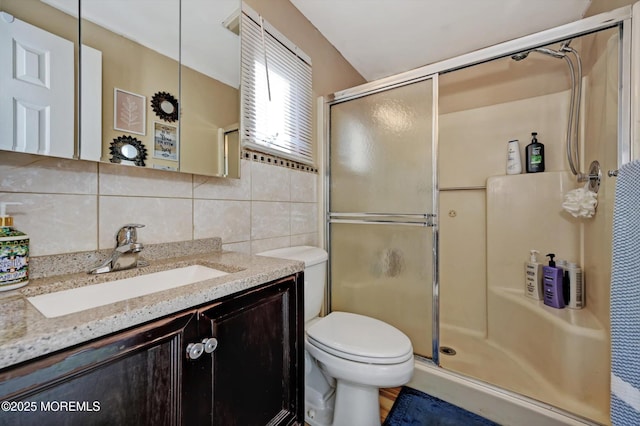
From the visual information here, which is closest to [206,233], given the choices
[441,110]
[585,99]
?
[441,110]

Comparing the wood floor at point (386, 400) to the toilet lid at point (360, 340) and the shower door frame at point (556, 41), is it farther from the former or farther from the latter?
the toilet lid at point (360, 340)

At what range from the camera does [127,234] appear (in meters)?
0.81

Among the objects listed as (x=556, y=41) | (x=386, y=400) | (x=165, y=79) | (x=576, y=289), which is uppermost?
→ (x=556, y=41)

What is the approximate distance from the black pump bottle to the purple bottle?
658mm

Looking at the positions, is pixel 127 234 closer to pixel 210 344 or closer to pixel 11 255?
pixel 11 255

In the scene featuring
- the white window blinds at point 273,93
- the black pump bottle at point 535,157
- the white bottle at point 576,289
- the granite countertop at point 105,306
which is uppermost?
the white window blinds at point 273,93

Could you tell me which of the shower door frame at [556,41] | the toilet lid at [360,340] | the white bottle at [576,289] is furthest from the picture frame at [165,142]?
the white bottle at [576,289]

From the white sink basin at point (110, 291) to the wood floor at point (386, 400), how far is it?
1.18 m

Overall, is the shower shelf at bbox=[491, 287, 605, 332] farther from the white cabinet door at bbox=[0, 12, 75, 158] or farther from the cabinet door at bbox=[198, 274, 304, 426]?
the white cabinet door at bbox=[0, 12, 75, 158]

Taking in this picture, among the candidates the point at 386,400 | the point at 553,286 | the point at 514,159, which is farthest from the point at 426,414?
the point at 514,159

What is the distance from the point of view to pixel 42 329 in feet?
1.28

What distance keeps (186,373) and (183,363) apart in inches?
1.0

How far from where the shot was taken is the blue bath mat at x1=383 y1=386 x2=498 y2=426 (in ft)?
4.12

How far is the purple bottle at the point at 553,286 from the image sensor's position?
154 centimetres
